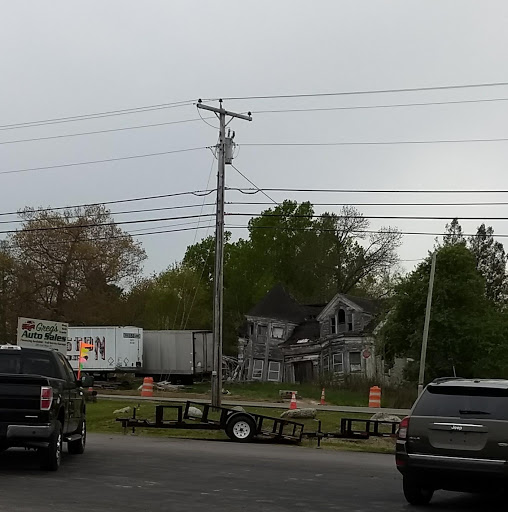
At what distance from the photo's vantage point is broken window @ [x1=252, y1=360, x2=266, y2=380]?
70625mm

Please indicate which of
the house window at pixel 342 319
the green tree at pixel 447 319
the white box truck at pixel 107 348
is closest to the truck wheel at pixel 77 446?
the white box truck at pixel 107 348

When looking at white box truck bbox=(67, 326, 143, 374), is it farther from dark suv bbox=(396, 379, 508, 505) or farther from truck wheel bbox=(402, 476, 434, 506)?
dark suv bbox=(396, 379, 508, 505)

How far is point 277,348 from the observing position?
7069 centimetres

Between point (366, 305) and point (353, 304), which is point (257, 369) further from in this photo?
point (366, 305)

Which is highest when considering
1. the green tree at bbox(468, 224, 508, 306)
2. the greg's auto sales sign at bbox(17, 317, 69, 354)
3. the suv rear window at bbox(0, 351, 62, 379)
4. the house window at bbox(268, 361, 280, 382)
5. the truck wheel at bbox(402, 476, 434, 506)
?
the green tree at bbox(468, 224, 508, 306)

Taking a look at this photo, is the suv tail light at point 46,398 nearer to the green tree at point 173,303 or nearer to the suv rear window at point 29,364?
the suv rear window at point 29,364

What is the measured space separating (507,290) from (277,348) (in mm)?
28973

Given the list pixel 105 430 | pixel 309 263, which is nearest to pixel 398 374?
pixel 309 263

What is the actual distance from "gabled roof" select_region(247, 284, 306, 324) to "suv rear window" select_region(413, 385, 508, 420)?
59.4m

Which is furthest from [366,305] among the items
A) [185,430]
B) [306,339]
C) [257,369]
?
[185,430]

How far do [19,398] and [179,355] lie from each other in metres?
42.8

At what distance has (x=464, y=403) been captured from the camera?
11367mm

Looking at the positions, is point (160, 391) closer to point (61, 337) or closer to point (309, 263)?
point (61, 337)

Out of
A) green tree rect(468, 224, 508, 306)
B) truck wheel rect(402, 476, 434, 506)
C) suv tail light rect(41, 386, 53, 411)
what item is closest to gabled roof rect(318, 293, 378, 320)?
green tree rect(468, 224, 508, 306)
